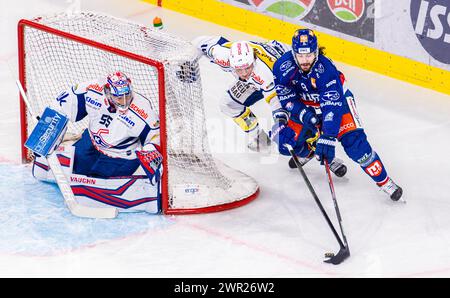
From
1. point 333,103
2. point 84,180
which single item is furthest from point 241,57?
point 84,180

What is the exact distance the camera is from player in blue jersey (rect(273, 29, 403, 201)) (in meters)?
7.27

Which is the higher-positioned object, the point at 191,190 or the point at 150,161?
the point at 150,161

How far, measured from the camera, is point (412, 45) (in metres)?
8.83

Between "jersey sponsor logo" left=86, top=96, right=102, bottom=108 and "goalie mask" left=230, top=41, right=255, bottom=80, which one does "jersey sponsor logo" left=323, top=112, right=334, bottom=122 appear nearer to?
"goalie mask" left=230, top=41, right=255, bottom=80

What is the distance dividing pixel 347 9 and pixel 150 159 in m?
2.49

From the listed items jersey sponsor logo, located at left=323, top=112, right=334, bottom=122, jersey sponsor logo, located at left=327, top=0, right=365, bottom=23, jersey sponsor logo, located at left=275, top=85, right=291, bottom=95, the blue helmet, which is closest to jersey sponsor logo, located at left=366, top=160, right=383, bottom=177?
jersey sponsor logo, located at left=323, top=112, right=334, bottom=122

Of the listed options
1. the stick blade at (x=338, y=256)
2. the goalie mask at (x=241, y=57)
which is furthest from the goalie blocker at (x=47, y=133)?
the stick blade at (x=338, y=256)

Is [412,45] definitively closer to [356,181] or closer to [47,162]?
[356,181]

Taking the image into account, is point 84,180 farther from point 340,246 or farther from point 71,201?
point 340,246

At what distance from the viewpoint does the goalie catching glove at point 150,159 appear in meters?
7.24

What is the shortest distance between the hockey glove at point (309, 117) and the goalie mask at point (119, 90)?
3.33 ft

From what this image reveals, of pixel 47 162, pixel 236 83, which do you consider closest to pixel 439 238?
pixel 236 83

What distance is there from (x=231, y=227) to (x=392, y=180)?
108 cm

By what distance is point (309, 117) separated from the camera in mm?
7531
